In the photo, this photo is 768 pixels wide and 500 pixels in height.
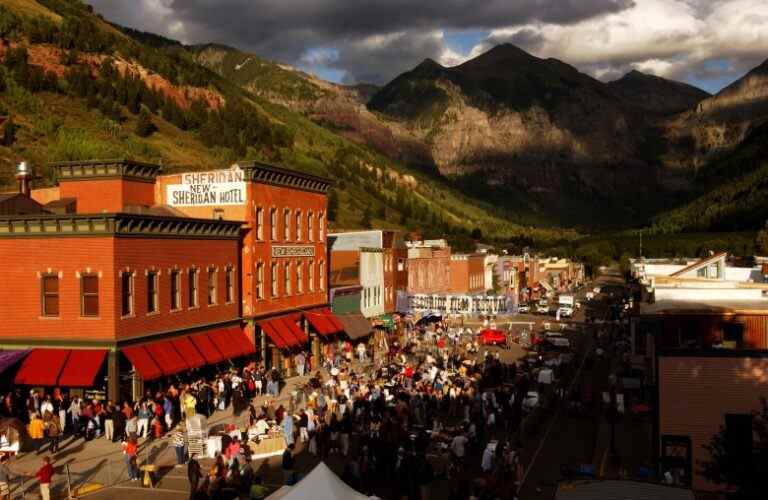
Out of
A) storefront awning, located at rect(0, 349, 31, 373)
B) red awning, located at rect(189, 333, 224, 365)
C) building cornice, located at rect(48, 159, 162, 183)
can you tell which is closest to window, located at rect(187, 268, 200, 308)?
red awning, located at rect(189, 333, 224, 365)

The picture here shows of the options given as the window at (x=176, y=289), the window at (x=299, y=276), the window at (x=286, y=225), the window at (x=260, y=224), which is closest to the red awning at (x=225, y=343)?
the window at (x=176, y=289)

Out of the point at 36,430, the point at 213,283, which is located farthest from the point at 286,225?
the point at 36,430

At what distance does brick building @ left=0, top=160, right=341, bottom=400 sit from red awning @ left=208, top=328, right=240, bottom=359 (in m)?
0.07

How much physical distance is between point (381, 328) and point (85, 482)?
3853cm

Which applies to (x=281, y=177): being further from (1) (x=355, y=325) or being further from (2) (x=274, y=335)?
(1) (x=355, y=325)

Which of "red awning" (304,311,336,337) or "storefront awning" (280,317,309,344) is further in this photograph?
"red awning" (304,311,336,337)

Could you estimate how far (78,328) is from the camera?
106 ft

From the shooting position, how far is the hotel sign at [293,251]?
153 feet

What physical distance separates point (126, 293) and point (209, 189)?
1193 centimetres

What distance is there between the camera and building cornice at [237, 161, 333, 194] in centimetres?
4366

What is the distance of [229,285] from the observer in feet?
137

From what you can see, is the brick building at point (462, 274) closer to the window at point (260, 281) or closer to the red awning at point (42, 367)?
the window at point (260, 281)

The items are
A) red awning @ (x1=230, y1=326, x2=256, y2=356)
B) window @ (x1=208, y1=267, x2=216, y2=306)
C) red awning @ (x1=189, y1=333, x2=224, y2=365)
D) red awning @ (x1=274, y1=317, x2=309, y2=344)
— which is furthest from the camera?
Answer: red awning @ (x1=274, y1=317, x2=309, y2=344)

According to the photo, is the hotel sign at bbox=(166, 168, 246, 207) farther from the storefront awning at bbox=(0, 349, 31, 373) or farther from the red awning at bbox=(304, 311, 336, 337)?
the storefront awning at bbox=(0, 349, 31, 373)
